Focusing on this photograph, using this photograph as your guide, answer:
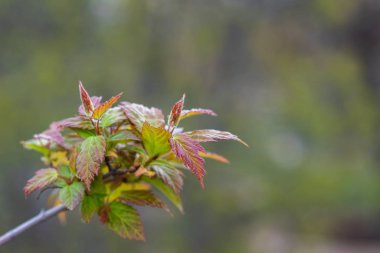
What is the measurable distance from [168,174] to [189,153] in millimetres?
91

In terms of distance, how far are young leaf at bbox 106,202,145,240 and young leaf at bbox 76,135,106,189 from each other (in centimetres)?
14

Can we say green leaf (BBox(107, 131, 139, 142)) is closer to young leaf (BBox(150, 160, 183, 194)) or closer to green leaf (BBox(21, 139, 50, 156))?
young leaf (BBox(150, 160, 183, 194))

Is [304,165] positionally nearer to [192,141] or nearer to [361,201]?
[361,201]

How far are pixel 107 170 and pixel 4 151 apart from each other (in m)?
2.93

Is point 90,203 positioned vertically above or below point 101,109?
below

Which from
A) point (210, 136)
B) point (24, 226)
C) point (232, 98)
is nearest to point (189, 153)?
point (210, 136)

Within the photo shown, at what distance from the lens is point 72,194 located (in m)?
0.78

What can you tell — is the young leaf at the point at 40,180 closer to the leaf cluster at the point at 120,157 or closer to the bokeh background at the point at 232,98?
the leaf cluster at the point at 120,157

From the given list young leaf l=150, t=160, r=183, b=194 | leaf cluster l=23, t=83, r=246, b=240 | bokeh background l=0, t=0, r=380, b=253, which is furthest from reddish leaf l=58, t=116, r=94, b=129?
bokeh background l=0, t=0, r=380, b=253

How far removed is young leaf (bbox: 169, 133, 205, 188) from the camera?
72 centimetres

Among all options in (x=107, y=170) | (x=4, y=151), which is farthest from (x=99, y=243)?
(x=107, y=170)

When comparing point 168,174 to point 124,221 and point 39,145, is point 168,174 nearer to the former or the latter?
point 124,221

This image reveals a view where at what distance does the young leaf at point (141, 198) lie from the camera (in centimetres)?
85

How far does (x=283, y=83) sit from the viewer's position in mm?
6023
